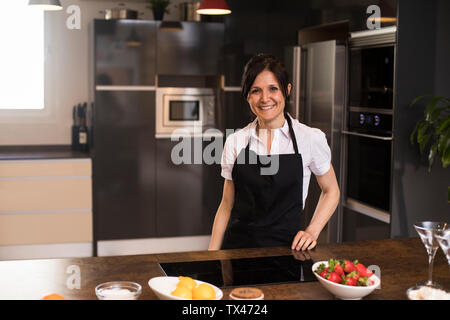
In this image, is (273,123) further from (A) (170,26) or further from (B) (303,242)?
(A) (170,26)

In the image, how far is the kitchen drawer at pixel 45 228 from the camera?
187 inches

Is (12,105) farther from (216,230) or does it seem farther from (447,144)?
(447,144)

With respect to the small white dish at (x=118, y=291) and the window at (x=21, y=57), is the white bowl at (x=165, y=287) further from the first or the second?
the window at (x=21, y=57)

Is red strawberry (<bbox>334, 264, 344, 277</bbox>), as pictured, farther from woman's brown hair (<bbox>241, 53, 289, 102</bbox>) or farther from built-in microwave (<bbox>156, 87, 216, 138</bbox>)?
built-in microwave (<bbox>156, 87, 216, 138</bbox>)

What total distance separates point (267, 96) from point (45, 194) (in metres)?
2.92

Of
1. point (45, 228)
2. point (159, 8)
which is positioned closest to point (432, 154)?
point (159, 8)

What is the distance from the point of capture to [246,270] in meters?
1.93

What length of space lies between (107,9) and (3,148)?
5.09ft

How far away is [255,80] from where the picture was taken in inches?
97.2

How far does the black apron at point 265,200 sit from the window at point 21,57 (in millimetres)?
3353

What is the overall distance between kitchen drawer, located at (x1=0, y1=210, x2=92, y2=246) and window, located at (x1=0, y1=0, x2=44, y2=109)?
43.7 inches

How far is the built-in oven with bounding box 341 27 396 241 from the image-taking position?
11.6 ft

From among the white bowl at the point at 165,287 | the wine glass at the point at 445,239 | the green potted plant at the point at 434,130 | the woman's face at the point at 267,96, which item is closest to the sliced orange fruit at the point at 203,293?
the white bowl at the point at 165,287

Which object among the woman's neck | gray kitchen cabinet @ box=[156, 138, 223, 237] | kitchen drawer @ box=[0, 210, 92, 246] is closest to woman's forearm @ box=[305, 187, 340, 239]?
the woman's neck
